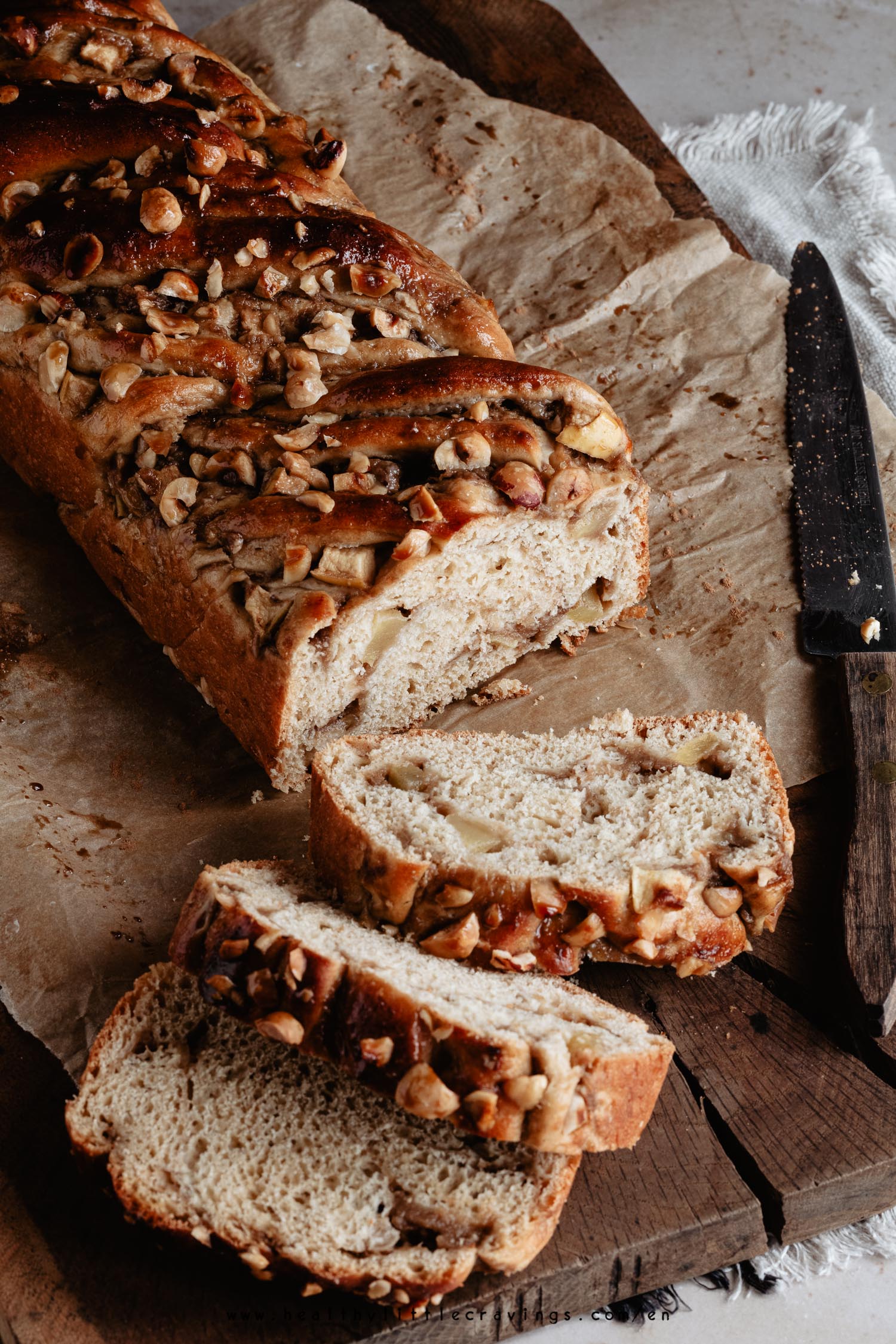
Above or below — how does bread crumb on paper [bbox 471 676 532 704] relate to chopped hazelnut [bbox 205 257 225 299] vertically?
below

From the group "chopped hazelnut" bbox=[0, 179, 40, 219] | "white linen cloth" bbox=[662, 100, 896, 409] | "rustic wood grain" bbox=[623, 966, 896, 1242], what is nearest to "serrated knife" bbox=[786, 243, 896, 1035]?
"rustic wood grain" bbox=[623, 966, 896, 1242]

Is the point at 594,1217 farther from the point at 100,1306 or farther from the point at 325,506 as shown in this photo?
the point at 325,506

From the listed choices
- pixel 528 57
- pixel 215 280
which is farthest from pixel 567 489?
pixel 528 57

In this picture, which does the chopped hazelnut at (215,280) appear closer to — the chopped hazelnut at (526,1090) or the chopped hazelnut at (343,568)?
the chopped hazelnut at (343,568)

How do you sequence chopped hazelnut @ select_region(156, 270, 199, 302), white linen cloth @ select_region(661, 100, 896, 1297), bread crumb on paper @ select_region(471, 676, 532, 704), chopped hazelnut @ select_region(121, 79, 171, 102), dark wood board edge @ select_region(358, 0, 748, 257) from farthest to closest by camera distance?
dark wood board edge @ select_region(358, 0, 748, 257)
white linen cloth @ select_region(661, 100, 896, 1297)
chopped hazelnut @ select_region(121, 79, 171, 102)
bread crumb on paper @ select_region(471, 676, 532, 704)
chopped hazelnut @ select_region(156, 270, 199, 302)

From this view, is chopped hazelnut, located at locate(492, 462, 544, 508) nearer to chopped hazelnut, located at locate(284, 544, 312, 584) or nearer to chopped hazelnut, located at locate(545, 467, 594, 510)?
chopped hazelnut, located at locate(545, 467, 594, 510)

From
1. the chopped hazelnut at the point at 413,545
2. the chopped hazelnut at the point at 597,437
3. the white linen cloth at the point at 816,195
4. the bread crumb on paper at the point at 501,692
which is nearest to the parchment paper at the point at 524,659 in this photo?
the bread crumb on paper at the point at 501,692

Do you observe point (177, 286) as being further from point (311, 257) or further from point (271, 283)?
point (311, 257)
